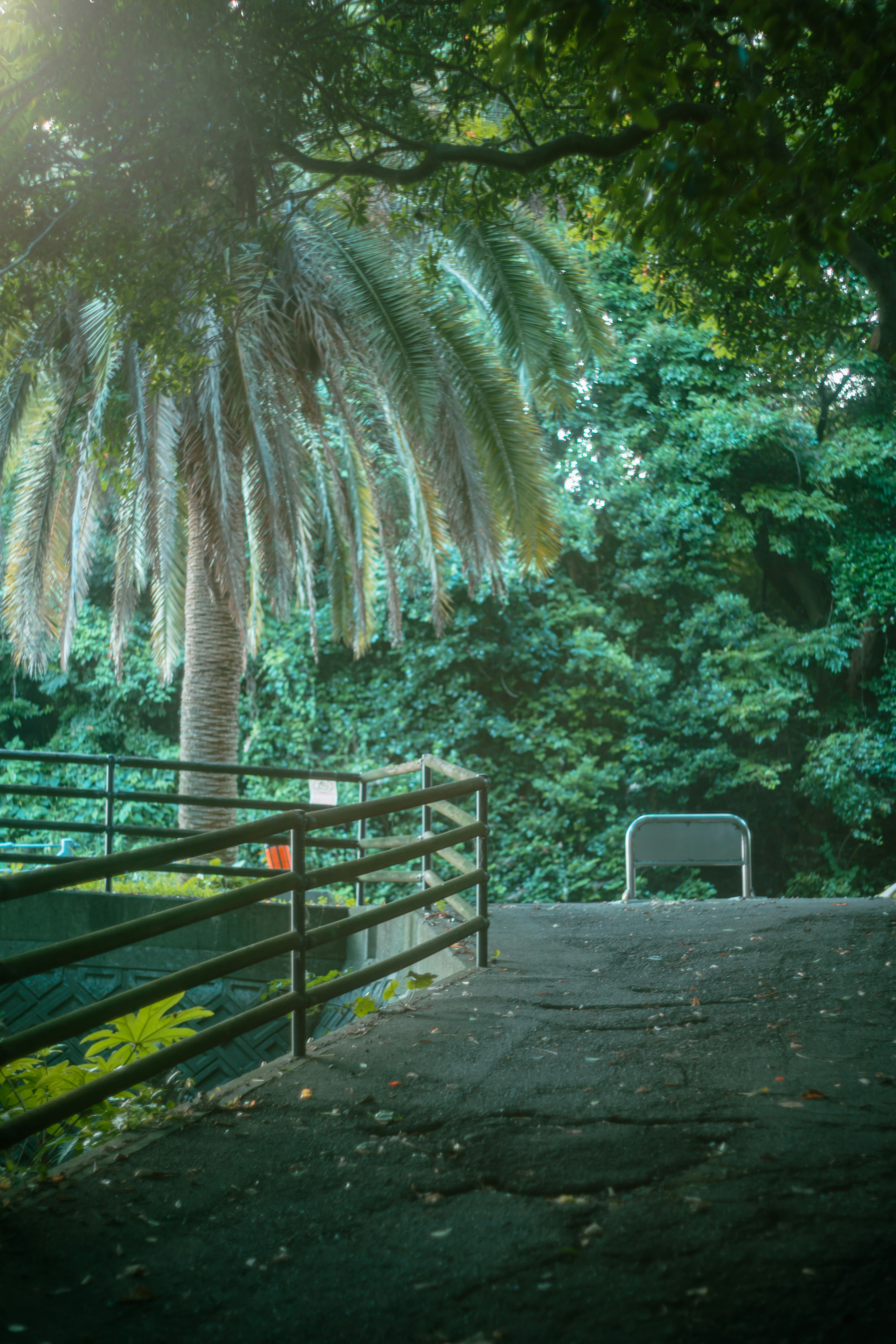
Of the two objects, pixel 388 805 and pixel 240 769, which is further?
pixel 240 769

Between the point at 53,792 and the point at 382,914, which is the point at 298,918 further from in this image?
the point at 53,792

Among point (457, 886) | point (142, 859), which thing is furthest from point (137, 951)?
point (142, 859)

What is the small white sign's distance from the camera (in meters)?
12.1

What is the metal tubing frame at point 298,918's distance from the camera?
4.62 m

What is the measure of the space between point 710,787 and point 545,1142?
16.8 meters

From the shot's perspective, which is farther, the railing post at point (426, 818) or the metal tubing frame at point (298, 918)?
the railing post at point (426, 818)

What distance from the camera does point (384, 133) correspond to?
6.79 meters

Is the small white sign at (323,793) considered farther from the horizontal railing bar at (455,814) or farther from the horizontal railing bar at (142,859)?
the horizontal railing bar at (142,859)

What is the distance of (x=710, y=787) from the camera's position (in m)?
19.9

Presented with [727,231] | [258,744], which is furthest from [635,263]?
[727,231]

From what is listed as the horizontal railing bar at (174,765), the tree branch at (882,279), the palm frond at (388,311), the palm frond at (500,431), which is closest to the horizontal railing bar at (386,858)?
the horizontal railing bar at (174,765)

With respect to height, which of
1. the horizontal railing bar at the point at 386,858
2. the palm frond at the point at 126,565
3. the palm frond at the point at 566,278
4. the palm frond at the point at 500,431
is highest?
the palm frond at the point at 566,278

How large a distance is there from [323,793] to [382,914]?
7.26 meters

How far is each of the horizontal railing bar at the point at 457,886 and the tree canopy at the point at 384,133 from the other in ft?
11.6
